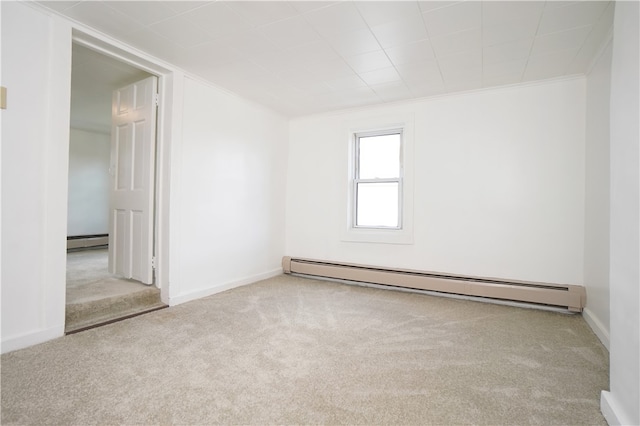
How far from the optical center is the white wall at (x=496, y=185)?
3137 mm

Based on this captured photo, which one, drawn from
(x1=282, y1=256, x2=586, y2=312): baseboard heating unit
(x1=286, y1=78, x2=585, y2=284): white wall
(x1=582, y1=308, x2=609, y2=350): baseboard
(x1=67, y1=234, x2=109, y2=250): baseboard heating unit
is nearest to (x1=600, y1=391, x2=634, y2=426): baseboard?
(x1=582, y1=308, x2=609, y2=350): baseboard

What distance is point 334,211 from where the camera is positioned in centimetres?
443

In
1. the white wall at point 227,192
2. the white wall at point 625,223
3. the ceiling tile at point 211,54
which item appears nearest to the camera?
the white wall at point 625,223

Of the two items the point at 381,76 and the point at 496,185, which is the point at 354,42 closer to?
the point at 381,76

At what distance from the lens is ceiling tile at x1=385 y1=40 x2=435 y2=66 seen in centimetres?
260

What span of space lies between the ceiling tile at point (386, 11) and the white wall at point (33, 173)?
2.25 meters

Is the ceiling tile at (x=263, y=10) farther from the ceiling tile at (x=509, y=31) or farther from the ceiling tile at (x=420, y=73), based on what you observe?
the ceiling tile at (x=509, y=31)

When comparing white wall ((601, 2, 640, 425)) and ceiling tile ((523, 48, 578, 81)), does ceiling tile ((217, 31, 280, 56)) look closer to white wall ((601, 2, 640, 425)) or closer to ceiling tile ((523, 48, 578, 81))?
white wall ((601, 2, 640, 425))

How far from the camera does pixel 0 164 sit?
2.01 meters

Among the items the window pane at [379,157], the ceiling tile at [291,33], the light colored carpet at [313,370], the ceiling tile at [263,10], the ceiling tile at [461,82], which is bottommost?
the light colored carpet at [313,370]

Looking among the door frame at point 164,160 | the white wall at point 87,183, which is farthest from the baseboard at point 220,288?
the white wall at point 87,183

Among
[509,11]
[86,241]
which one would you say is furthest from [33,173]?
[86,241]

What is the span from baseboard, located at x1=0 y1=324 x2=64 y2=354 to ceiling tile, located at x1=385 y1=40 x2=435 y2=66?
3.48 metres

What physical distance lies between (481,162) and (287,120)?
111 inches
